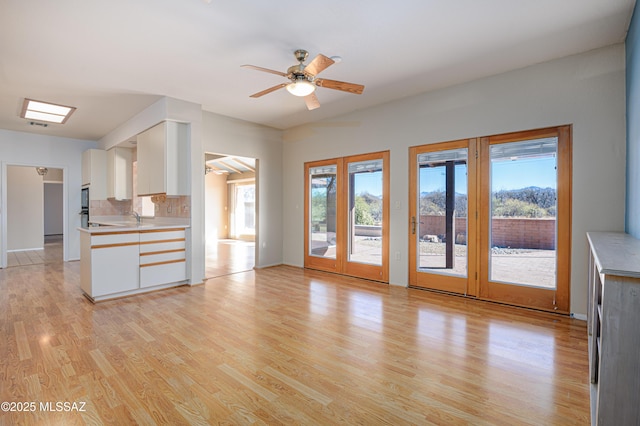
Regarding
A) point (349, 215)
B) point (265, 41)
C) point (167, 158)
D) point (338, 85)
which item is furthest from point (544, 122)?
point (167, 158)

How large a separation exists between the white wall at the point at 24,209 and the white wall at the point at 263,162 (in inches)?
282

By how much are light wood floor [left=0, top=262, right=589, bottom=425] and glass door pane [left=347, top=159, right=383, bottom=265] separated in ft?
4.39

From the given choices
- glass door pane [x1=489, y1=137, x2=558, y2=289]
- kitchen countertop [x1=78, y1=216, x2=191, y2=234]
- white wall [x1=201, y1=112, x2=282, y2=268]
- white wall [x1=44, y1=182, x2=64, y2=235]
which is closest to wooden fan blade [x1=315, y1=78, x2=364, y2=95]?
glass door pane [x1=489, y1=137, x2=558, y2=289]

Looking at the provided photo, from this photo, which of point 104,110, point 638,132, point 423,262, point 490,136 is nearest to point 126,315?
point 104,110

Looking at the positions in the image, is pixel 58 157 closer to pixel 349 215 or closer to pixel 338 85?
pixel 349 215

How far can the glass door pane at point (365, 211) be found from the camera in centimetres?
536

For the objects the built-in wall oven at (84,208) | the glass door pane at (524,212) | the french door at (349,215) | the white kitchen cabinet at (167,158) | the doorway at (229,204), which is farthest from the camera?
the doorway at (229,204)

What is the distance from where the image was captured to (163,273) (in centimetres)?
480

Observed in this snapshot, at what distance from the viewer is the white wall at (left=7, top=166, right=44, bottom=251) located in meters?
8.73

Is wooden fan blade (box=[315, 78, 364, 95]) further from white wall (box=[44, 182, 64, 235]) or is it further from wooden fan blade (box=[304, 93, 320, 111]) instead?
white wall (box=[44, 182, 64, 235])

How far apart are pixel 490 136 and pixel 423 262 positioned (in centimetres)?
198

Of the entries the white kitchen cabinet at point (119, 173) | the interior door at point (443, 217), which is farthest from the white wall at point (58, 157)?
the interior door at point (443, 217)

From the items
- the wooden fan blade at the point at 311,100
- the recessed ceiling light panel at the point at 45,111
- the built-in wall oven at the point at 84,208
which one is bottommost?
the built-in wall oven at the point at 84,208

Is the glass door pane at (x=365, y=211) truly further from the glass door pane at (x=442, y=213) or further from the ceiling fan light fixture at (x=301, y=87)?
the ceiling fan light fixture at (x=301, y=87)
